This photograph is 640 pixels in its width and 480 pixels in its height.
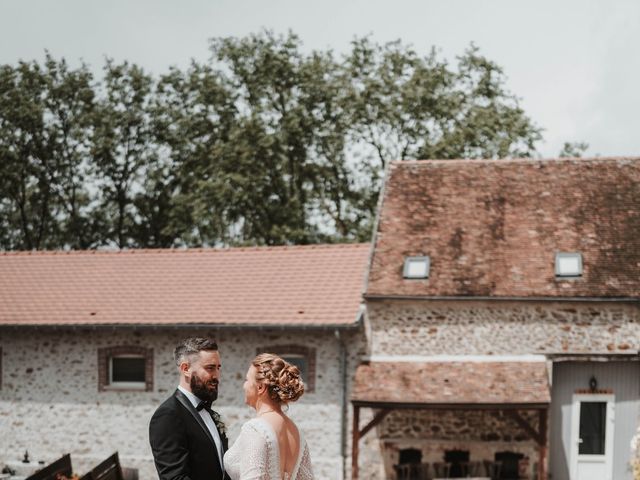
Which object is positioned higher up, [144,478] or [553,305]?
[553,305]

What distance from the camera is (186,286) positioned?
1845 cm

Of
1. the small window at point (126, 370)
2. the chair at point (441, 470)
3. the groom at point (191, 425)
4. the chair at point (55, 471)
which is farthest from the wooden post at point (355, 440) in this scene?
the groom at point (191, 425)

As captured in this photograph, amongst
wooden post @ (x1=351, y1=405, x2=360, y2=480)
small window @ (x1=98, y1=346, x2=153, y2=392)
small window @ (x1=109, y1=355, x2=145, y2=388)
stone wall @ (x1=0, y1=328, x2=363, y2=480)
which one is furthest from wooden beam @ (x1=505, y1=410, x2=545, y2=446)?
small window @ (x1=109, y1=355, x2=145, y2=388)

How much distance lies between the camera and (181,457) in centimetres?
456

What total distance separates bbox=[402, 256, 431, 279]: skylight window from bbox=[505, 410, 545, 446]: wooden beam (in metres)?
2.89

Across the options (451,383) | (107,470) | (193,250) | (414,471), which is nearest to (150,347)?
(193,250)

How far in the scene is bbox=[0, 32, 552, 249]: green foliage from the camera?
88.6 ft

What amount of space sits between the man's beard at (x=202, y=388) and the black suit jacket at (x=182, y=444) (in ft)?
0.21

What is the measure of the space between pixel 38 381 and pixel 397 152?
14.0m

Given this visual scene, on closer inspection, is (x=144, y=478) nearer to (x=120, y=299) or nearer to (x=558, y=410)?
(x=120, y=299)

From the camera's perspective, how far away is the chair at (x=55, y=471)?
1043 cm

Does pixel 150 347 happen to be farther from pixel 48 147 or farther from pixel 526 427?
pixel 48 147

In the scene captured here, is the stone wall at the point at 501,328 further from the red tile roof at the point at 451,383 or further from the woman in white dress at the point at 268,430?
the woman in white dress at the point at 268,430

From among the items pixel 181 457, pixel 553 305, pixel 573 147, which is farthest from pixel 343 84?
pixel 181 457
